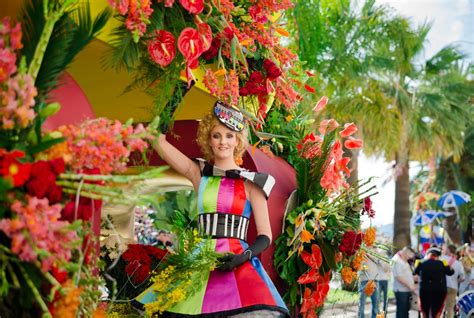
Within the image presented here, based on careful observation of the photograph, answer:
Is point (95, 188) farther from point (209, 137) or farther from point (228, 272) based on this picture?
point (209, 137)

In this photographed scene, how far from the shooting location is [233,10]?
14.6 ft

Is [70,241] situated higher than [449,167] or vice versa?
[449,167]

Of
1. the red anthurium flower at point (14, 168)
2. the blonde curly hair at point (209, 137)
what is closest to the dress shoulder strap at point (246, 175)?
the blonde curly hair at point (209, 137)

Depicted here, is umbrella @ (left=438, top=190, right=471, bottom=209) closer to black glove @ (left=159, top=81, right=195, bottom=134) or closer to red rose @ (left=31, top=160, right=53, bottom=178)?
black glove @ (left=159, top=81, right=195, bottom=134)

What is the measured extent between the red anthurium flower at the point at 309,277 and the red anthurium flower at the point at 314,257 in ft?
0.14

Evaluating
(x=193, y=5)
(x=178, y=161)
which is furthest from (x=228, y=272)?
(x=193, y=5)

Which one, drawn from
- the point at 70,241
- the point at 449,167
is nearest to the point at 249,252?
the point at 70,241

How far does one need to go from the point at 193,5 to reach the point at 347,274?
2781mm

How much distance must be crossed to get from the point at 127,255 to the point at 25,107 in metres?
2.85

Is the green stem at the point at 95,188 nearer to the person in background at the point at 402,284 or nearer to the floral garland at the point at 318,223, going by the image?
the floral garland at the point at 318,223

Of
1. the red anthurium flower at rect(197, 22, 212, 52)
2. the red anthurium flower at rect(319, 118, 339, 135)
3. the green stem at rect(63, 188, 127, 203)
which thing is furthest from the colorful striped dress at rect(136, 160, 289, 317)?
the green stem at rect(63, 188, 127, 203)

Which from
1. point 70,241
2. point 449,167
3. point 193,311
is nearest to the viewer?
point 70,241

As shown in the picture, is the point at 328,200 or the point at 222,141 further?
the point at 328,200

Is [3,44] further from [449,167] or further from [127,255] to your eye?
[449,167]
